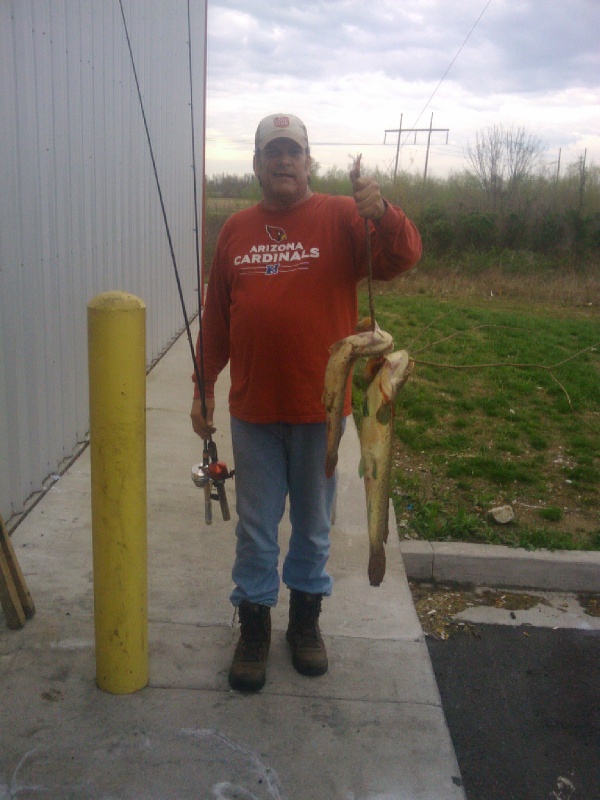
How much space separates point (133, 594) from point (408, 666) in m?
1.21

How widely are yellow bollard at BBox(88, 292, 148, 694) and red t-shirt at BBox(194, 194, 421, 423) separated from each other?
406 mm

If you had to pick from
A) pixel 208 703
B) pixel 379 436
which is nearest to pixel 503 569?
pixel 208 703

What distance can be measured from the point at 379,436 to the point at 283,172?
3.44 ft

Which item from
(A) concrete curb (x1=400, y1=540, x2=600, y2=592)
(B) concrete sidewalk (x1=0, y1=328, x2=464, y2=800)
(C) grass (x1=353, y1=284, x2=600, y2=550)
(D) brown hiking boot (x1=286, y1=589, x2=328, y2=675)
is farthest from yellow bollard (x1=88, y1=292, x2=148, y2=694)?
(A) concrete curb (x1=400, y1=540, x2=600, y2=592)

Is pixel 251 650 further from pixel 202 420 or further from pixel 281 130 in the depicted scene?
pixel 281 130

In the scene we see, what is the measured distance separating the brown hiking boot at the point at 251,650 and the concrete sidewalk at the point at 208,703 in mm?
52

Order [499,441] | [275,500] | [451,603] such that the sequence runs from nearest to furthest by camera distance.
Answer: [275,500] < [451,603] < [499,441]

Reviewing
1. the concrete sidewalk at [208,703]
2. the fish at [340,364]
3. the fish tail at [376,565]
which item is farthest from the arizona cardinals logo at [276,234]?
the concrete sidewalk at [208,703]

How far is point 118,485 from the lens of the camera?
2.68 meters

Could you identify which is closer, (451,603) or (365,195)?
(365,195)

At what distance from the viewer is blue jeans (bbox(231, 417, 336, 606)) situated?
2949 mm

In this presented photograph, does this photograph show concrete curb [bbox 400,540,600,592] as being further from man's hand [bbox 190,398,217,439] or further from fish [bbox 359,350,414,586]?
fish [bbox 359,350,414,586]

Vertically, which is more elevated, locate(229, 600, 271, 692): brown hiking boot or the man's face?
the man's face

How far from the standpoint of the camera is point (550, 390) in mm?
8289
